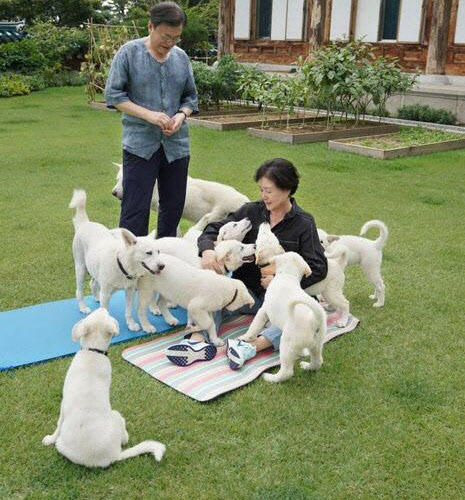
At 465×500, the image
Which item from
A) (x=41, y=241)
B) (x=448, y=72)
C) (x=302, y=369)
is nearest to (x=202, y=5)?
(x=448, y=72)

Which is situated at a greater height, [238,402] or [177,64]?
[177,64]

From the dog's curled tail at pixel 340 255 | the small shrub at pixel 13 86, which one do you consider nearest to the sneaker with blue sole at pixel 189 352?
the dog's curled tail at pixel 340 255

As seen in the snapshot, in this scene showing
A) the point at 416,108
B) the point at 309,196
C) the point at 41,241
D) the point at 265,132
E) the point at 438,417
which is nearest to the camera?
the point at 438,417

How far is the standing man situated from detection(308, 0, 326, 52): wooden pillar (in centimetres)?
1437

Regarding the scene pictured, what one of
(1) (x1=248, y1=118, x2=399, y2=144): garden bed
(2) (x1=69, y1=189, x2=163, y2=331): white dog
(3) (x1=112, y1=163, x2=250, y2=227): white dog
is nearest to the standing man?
(3) (x1=112, y1=163, x2=250, y2=227): white dog

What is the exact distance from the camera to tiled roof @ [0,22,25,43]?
24172 mm

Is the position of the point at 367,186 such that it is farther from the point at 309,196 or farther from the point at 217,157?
the point at 217,157

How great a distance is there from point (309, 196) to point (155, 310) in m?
3.98

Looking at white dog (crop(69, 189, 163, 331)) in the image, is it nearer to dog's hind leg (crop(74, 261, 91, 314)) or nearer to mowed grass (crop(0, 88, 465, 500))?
dog's hind leg (crop(74, 261, 91, 314))

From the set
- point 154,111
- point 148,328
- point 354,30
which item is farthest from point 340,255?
point 354,30

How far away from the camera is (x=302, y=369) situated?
3.73 meters

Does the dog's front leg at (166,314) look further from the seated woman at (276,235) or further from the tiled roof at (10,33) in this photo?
the tiled roof at (10,33)

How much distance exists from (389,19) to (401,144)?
7205mm

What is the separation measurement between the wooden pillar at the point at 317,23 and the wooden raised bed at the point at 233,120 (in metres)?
4.50
